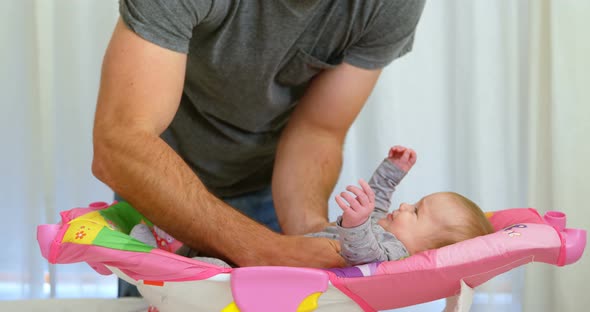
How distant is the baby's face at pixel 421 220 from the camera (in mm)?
1440

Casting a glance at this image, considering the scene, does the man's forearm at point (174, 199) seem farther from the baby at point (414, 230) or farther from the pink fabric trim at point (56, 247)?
the pink fabric trim at point (56, 247)

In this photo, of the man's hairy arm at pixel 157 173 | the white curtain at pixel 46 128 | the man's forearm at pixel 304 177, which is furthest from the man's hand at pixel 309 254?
the white curtain at pixel 46 128

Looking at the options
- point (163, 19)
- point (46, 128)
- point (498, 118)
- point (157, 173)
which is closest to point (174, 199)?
point (157, 173)

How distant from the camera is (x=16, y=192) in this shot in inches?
95.0

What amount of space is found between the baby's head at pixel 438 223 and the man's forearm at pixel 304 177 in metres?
0.19

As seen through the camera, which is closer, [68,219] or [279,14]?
[68,219]

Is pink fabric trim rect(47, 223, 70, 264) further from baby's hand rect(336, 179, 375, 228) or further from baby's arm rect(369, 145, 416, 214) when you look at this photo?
baby's arm rect(369, 145, 416, 214)

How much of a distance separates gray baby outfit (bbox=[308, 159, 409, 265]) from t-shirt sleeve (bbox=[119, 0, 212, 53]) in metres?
0.44

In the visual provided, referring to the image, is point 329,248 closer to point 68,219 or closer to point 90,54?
point 68,219

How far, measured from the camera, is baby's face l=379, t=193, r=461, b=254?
1.44 meters

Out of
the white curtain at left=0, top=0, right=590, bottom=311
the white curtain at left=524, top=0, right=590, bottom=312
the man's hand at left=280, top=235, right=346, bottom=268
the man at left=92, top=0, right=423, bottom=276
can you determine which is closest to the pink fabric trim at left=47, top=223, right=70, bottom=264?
the man at left=92, top=0, right=423, bottom=276

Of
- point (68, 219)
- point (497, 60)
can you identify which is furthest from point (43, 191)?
point (497, 60)

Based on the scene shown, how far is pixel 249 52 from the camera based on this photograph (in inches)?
58.9

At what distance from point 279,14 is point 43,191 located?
1.26 metres
